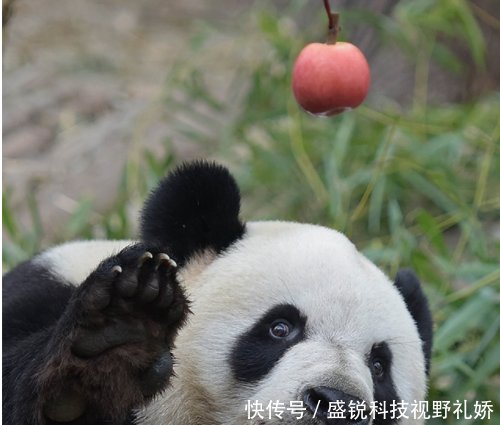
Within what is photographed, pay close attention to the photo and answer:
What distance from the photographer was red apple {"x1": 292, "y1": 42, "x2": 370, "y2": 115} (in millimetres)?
1650

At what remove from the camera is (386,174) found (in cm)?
342

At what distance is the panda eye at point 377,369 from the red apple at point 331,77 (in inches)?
20.2

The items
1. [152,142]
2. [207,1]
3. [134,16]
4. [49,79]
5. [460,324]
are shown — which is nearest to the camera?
[460,324]

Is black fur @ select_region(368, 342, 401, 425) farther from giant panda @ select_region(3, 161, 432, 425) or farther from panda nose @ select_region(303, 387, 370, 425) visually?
panda nose @ select_region(303, 387, 370, 425)

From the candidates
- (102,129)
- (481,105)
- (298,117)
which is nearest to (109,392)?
(298,117)

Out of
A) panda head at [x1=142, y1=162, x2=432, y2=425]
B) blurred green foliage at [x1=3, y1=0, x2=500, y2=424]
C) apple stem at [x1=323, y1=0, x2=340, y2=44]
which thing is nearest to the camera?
apple stem at [x1=323, y1=0, x2=340, y2=44]

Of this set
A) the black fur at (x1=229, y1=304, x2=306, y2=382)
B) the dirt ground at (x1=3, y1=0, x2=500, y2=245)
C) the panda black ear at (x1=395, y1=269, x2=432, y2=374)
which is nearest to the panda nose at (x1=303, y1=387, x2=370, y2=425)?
the black fur at (x1=229, y1=304, x2=306, y2=382)

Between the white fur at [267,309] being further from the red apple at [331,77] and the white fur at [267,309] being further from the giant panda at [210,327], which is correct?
the red apple at [331,77]

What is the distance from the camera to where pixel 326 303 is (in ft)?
6.01

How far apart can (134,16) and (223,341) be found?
542 cm

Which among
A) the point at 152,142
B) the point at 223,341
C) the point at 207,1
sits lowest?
A: the point at 207,1

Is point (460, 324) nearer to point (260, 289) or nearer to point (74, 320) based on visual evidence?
point (260, 289)

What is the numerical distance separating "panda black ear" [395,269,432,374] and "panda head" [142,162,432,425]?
114 millimetres

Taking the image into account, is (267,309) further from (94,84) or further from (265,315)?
(94,84)
